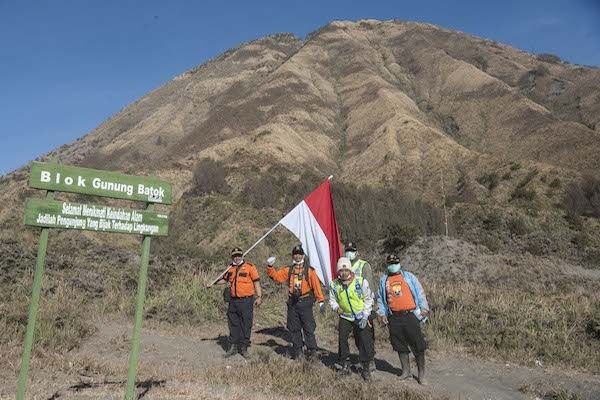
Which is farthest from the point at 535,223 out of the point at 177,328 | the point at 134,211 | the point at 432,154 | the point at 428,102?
the point at 428,102

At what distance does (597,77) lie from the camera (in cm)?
6138

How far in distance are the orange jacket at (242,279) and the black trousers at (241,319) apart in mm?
106

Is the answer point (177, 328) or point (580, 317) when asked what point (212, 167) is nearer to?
point (177, 328)

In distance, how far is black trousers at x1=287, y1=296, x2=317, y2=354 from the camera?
7.55 m

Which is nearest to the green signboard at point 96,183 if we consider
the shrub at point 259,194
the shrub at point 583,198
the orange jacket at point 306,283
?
the orange jacket at point 306,283

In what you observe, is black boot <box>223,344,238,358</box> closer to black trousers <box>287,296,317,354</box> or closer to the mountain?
black trousers <box>287,296,317,354</box>

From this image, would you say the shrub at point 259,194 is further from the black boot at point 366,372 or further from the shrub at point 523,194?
the black boot at point 366,372

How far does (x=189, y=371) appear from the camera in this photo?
21.8 feet

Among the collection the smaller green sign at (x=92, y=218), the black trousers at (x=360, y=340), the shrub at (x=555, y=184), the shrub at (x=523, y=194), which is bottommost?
the black trousers at (x=360, y=340)

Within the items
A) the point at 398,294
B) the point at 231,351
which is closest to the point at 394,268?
the point at 398,294

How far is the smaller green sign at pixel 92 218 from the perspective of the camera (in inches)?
167

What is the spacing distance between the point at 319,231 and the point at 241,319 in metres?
2.01

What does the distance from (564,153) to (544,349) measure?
36239mm

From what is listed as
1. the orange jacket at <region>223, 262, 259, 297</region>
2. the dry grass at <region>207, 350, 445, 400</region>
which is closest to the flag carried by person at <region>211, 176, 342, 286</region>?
the orange jacket at <region>223, 262, 259, 297</region>
